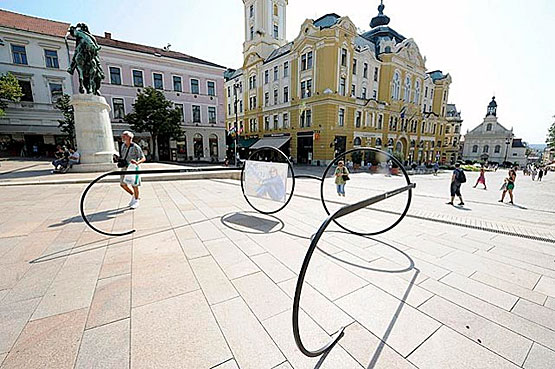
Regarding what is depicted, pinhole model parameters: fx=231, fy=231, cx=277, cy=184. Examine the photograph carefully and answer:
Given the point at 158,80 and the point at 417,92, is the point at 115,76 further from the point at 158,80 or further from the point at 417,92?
the point at 417,92

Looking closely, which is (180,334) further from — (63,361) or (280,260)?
(280,260)

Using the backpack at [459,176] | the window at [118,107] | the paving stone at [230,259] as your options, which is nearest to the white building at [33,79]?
the window at [118,107]

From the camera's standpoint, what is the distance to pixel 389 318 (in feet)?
7.81

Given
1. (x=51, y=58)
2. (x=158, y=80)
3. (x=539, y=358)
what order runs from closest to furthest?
(x=539, y=358) → (x=51, y=58) → (x=158, y=80)

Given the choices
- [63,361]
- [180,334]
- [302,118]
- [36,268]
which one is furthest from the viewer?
[302,118]

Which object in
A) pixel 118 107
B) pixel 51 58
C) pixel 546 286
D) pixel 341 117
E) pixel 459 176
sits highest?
pixel 51 58

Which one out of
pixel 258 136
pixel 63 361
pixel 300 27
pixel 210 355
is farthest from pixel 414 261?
pixel 258 136

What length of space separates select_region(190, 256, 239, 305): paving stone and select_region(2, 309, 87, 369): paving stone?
116 cm

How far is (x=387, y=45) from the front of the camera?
110 ft

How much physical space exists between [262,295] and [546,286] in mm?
3656

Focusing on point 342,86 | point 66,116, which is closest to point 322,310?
point 342,86

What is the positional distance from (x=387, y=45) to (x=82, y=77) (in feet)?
121

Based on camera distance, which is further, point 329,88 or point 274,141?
point 274,141

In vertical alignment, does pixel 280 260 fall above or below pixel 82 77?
below
